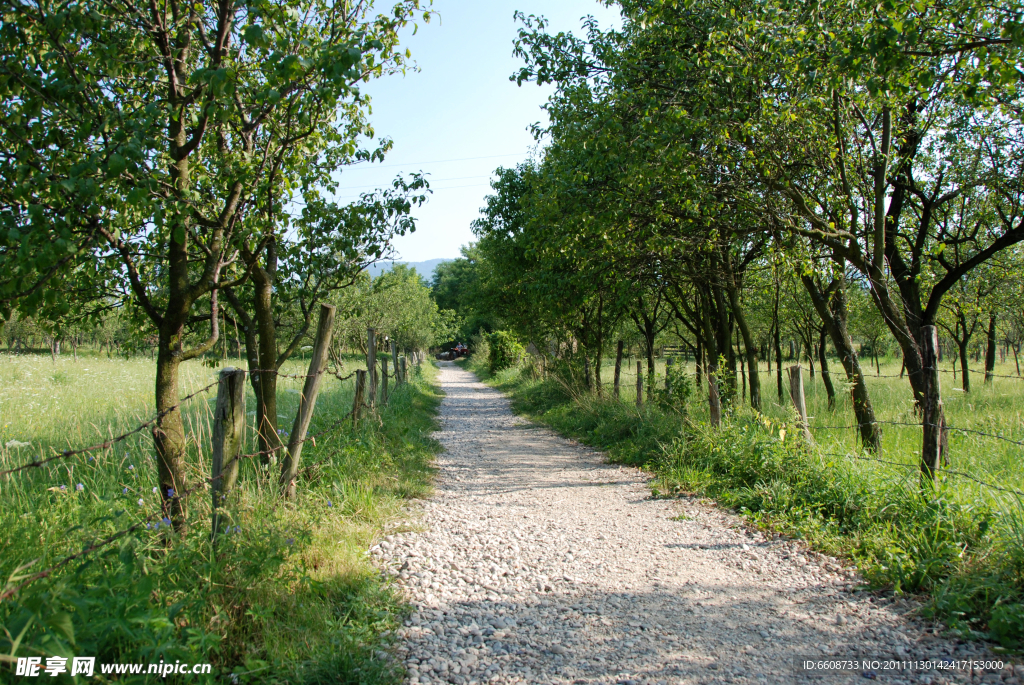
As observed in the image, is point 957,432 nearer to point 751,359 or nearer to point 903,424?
point 903,424

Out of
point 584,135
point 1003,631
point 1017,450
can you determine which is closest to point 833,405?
point 1017,450

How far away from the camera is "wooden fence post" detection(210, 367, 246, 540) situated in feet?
12.1

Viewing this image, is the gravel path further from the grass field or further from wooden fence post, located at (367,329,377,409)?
wooden fence post, located at (367,329,377,409)

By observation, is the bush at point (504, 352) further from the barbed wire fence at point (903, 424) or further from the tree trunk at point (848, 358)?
the barbed wire fence at point (903, 424)

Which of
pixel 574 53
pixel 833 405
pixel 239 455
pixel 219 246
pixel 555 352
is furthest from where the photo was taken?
pixel 555 352

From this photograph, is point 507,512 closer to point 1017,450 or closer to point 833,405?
point 1017,450

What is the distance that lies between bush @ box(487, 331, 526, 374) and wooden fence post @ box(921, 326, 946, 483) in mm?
25836

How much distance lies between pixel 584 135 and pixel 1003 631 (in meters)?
6.60

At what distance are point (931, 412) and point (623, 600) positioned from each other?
332cm

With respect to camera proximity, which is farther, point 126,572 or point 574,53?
point 574,53

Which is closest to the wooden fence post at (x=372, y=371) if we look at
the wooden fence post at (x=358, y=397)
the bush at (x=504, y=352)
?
the wooden fence post at (x=358, y=397)

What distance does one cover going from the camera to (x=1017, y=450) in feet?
22.9

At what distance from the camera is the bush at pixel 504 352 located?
104ft

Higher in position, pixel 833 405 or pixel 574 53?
pixel 574 53
